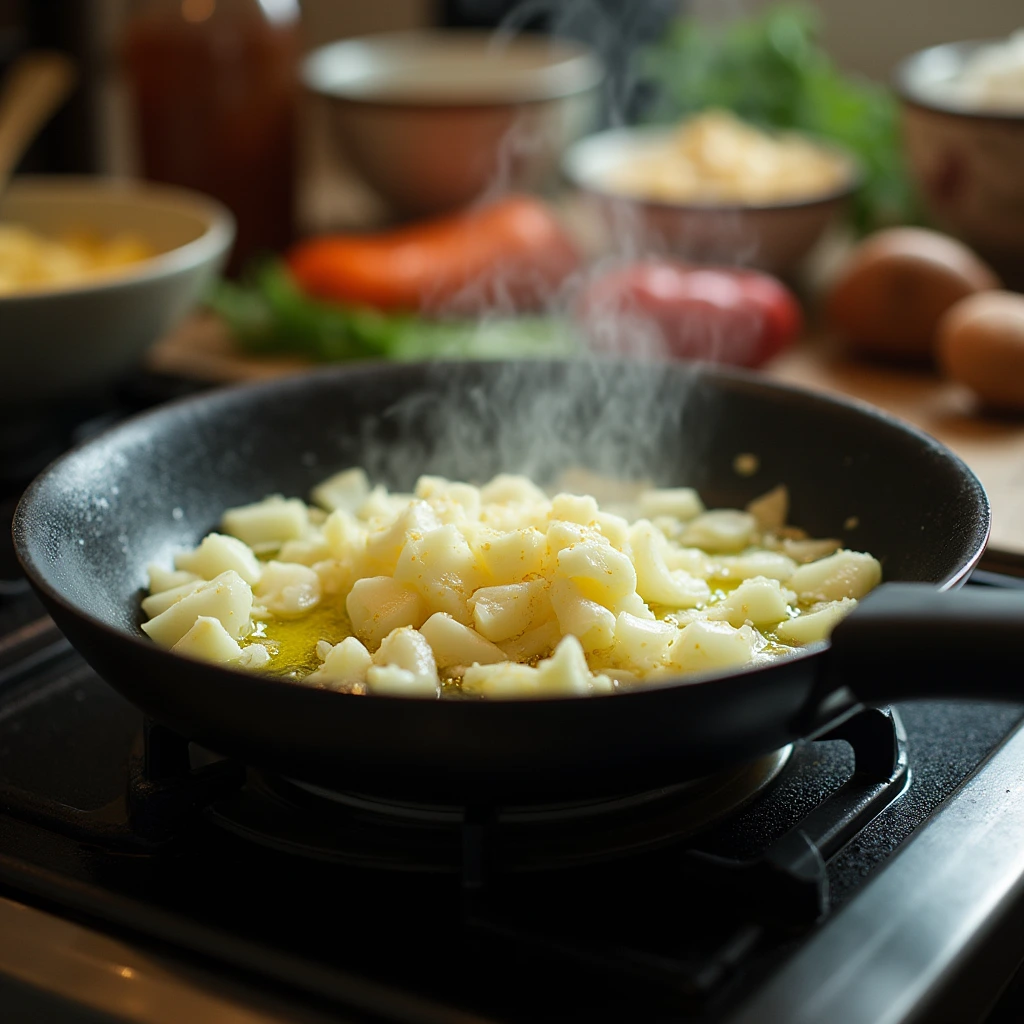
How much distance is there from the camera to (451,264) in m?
2.12

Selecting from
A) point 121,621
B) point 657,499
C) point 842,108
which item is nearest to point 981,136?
point 842,108

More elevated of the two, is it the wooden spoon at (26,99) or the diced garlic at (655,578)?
the wooden spoon at (26,99)

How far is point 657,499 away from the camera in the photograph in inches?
47.8

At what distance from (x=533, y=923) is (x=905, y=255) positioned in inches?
54.5

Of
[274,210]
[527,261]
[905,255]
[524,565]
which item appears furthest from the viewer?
[274,210]

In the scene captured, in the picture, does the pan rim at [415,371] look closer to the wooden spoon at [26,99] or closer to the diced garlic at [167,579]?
the diced garlic at [167,579]

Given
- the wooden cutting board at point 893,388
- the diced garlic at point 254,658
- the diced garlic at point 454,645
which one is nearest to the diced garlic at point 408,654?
the diced garlic at point 454,645

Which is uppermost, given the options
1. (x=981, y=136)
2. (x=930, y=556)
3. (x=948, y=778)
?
(x=981, y=136)

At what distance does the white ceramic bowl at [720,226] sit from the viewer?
202cm

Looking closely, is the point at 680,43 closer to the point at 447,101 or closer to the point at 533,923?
the point at 447,101

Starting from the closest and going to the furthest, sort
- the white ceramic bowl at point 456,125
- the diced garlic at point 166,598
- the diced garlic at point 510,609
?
the diced garlic at point 510,609 < the diced garlic at point 166,598 < the white ceramic bowl at point 456,125

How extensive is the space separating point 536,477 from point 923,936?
0.69 meters

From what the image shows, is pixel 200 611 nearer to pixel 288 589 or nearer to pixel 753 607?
pixel 288 589

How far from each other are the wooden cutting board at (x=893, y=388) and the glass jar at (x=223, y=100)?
Answer: 245 mm
